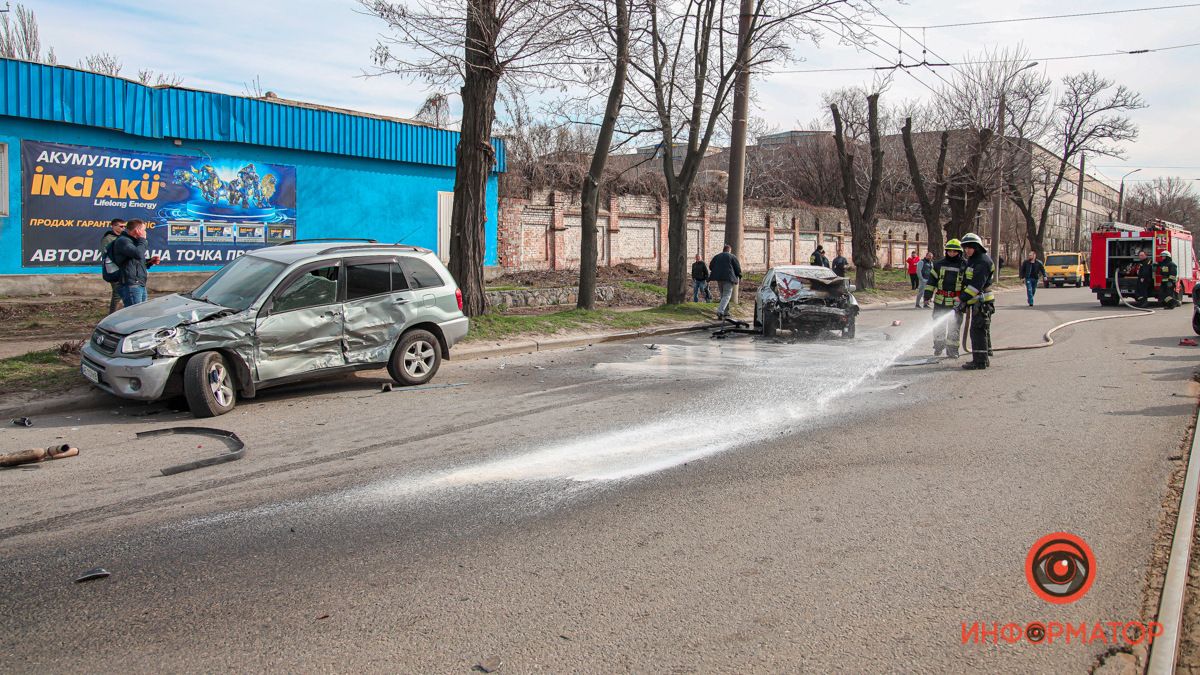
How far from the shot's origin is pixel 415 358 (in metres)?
10.4

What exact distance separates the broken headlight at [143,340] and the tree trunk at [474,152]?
651cm

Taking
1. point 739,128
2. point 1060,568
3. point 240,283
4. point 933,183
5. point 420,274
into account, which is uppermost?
point 933,183

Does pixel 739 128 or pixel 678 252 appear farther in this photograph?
pixel 678 252

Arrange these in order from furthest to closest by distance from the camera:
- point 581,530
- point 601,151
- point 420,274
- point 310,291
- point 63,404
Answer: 1. point 601,151
2. point 420,274
3. point 310,291
4. point 63,404
5. point 581,530

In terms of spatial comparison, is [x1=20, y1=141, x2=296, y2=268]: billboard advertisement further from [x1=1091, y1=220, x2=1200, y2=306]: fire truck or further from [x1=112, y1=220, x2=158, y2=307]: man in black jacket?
[x1=1091, y1=220, x2=1200, y2=306]: fire truck

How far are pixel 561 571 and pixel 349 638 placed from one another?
45.7 inches

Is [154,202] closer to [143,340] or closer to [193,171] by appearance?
[193,171]

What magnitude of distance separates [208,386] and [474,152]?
7.30m

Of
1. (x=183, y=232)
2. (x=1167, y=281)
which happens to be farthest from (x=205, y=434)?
(x=1167, y=281)

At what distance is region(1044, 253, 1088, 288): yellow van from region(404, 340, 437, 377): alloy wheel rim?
141 ft

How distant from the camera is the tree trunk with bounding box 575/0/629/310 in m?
17.6

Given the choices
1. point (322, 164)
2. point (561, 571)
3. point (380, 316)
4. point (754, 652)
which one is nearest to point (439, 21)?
point (380, 316)

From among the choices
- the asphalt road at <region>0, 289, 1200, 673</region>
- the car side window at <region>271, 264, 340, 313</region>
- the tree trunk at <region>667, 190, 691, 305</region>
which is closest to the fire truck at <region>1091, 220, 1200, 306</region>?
the tree trunk at <region>667, 190, 691, 305</region>

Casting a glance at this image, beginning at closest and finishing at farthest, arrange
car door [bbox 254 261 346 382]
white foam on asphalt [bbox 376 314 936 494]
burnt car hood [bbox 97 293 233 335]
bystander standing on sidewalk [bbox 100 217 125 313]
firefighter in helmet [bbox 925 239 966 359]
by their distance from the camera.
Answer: white foam on asphalt [bbox 376 314 936 494], burnt car hood [bbox 97 293 233 335], car door [bbox 254 261 346 382], bystander standing on sidewalk [bbox 100 217 125 313], firefighter in helmet [bbox 925 239 966 359]
